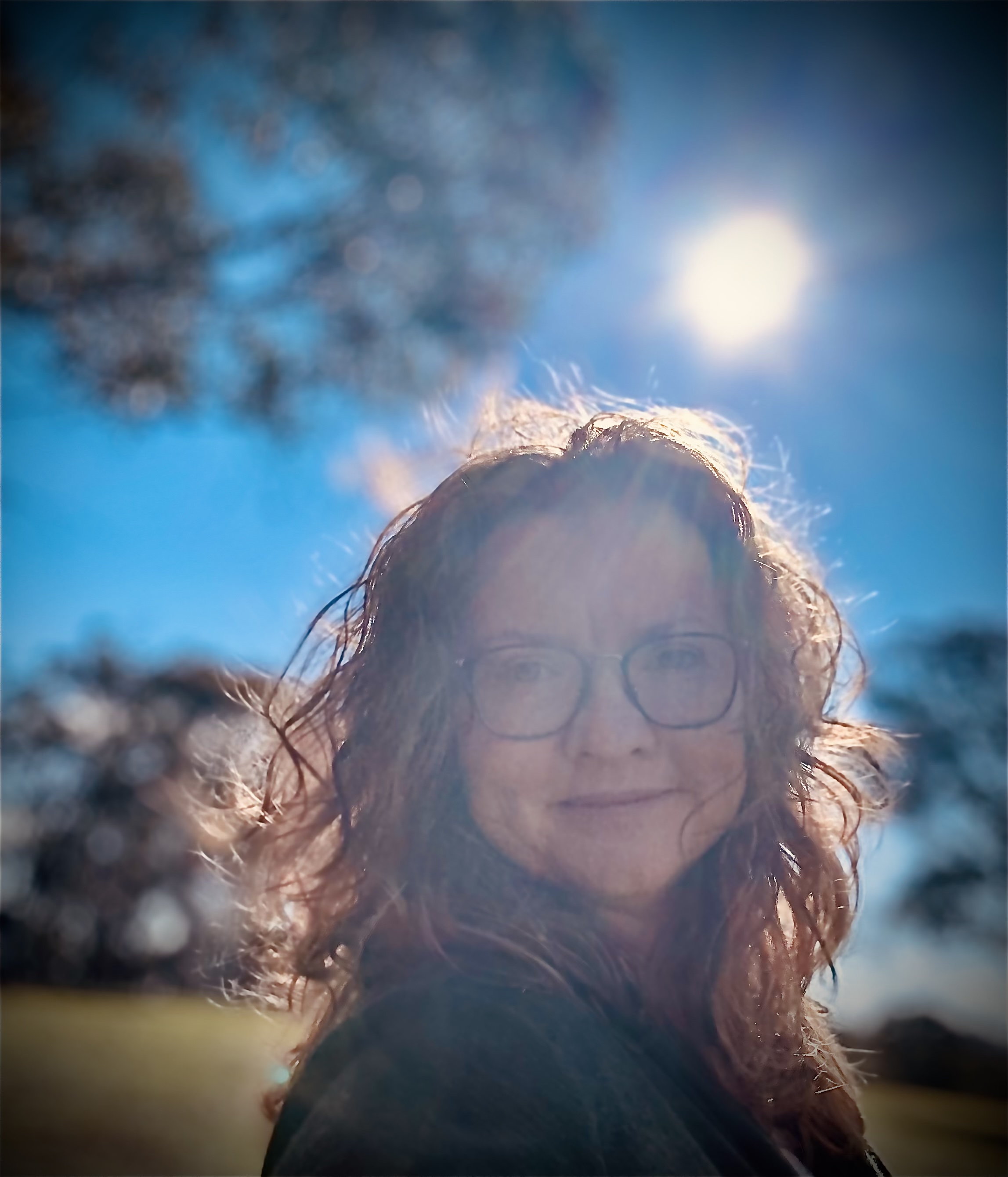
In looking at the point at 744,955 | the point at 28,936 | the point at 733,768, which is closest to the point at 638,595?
the point at 733,768

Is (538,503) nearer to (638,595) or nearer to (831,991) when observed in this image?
(638,595)

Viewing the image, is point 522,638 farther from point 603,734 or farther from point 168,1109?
point 168,1109

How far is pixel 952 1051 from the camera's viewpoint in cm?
459

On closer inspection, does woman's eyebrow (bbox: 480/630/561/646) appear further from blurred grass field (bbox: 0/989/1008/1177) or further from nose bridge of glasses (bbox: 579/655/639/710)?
blurred grass field (bbox: 0/989/1008/1177)

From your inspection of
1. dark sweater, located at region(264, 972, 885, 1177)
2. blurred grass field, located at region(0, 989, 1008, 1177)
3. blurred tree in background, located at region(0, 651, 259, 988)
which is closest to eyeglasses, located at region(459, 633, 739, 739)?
dark sweater, located at region(264, 972, 885, 1177)

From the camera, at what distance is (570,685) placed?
1.39m

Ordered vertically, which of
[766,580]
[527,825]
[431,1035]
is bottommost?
[431,1035]

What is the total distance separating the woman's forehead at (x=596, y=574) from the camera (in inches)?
55.6

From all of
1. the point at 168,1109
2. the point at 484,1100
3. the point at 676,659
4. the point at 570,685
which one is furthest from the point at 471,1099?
the point at 168,1109

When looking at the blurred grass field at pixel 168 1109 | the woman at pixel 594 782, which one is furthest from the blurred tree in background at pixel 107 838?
the woman at pixel 594 782

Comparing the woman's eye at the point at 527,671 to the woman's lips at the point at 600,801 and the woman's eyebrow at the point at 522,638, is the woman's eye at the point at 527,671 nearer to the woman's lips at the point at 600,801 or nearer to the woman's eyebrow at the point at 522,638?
the woman's eyebrow at the point at 522,638

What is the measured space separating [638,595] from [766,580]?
31 cm

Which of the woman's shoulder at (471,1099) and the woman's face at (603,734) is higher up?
the woman's face at (603,734)

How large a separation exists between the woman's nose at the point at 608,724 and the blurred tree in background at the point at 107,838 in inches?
317
